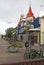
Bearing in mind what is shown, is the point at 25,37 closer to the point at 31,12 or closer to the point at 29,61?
the point at 31,12

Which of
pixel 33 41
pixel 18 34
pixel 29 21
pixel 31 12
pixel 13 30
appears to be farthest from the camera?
pixel 13 30

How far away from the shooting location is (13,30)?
7088cm

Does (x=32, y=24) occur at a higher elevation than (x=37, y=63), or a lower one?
higher

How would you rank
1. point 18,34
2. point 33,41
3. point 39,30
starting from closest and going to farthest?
1. point 39,30
2. point 33,41
3. point 18,34

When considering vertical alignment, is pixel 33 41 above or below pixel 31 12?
below

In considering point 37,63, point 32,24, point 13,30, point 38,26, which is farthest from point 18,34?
point 37,63

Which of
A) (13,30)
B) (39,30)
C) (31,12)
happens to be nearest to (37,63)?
(39,30)

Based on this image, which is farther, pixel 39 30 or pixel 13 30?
pixel 13 30

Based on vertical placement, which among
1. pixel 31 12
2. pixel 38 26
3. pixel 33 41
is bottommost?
pixel 33 41

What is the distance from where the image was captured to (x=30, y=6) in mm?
63312

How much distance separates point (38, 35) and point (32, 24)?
19.6 ft

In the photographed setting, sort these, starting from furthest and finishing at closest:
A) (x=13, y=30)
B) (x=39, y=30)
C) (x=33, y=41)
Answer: (x=13, y=30) → (x=33, y=41) → (x=39, y=30)

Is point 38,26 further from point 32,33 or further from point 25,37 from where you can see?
point 25,37

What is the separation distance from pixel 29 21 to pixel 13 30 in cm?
1614
